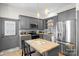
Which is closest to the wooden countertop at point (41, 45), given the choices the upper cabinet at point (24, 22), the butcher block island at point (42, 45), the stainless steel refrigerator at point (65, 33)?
the butcher block island at point (42, 45)

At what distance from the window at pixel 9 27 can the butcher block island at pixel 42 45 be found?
0.28 meters

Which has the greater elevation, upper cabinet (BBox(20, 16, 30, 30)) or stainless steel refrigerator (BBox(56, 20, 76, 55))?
upper cabinet (BBox(20, 16, 30, 30))

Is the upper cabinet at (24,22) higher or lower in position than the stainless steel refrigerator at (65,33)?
higher

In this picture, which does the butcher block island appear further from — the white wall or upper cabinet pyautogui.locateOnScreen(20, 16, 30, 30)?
the white wall

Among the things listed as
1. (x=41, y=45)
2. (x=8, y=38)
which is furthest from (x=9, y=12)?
(x=41, y=45)

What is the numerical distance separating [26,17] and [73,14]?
0.70m

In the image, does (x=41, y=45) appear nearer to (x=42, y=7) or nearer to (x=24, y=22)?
(x=24, y=22)

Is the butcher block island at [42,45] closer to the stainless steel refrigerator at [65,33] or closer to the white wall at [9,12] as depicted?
the stainless steel refrigerator at [65,33]

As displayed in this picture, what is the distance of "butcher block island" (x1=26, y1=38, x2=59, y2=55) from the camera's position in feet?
4.25

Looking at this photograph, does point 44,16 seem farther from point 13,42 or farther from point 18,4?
point 13,42

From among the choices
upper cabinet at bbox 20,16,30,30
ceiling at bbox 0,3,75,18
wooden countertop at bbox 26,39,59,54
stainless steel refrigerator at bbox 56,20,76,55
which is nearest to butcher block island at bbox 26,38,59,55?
wooden countertop at bbox 26,39,59,54

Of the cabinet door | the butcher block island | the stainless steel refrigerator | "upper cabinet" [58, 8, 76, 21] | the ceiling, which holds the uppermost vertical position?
the ceiling

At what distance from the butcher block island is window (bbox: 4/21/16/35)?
0.92 feet

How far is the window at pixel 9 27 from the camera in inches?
50.5
